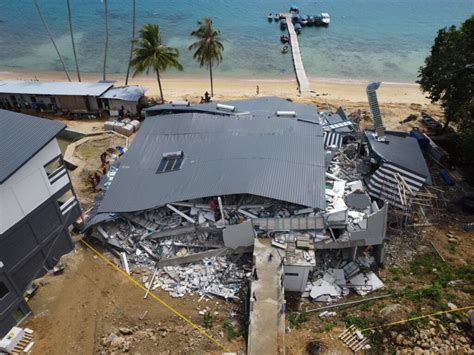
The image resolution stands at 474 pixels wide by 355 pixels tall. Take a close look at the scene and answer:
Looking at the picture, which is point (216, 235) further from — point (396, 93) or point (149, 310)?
point (396, 93)

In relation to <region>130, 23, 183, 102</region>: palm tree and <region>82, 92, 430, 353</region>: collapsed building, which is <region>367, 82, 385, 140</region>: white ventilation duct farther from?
<region>130, 23, 183, 102</region>: palm tree

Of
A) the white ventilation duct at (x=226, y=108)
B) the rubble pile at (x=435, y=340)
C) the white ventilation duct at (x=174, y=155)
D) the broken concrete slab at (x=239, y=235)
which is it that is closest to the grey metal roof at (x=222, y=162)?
the white ventilation duct at (x=174, y=155)

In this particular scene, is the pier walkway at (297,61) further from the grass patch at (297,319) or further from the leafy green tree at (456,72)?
the grass patch at (297,319)

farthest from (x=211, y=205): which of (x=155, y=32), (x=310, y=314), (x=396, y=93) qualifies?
(x=396, y=93)

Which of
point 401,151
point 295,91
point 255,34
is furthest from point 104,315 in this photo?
point 255,34

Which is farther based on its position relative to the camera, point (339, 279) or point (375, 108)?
point (375, 108)

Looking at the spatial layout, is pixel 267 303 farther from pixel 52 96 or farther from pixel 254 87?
pixel 254 87

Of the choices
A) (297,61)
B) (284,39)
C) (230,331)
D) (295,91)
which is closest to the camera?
(230,331)
